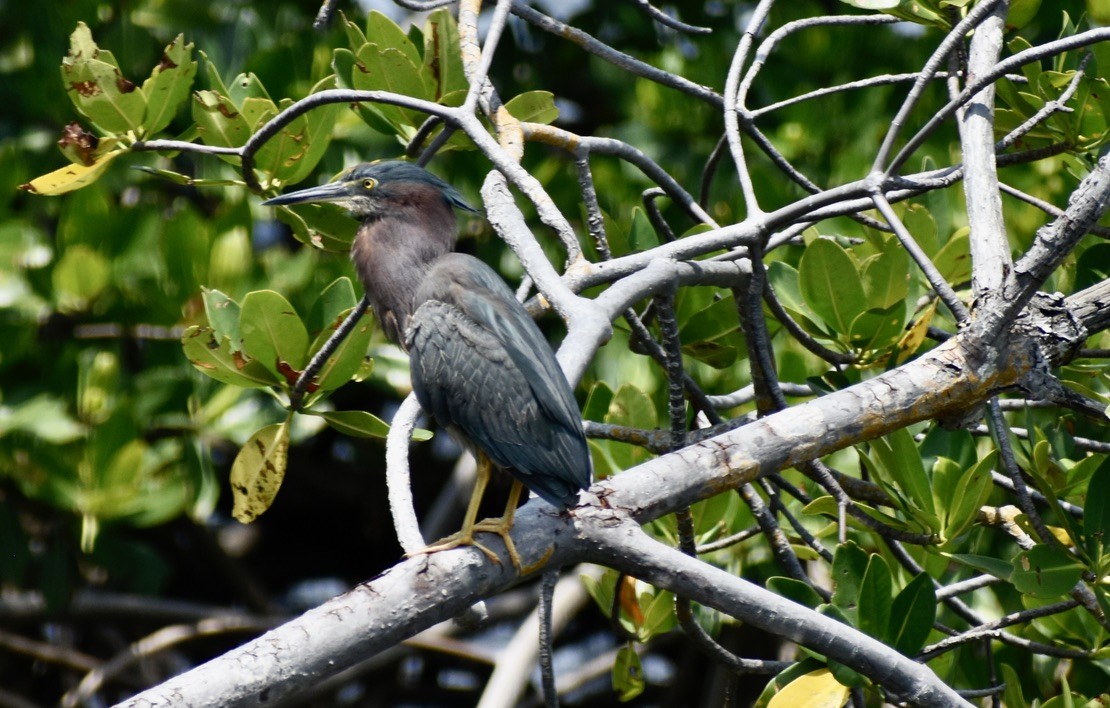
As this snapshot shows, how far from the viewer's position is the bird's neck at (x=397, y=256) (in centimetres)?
298

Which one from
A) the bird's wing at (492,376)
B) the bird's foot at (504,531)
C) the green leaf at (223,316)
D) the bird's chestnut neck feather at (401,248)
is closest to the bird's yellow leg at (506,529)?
the bird's foot at (504,531)

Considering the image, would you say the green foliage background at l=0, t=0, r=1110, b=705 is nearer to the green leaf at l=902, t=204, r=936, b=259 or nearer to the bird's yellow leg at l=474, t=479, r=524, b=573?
the green leaf at l=902, t=204, r=936, b=259

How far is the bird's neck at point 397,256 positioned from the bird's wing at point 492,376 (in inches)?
9.9

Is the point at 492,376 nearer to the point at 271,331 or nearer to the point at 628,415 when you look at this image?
the point at 271,331

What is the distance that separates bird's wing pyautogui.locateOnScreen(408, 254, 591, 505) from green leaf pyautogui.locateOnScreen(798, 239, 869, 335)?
670mm

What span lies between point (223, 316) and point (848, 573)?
139 cm

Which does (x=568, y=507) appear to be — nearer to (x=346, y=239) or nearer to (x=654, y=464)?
(x=654, y=464)

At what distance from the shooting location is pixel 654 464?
206 cm

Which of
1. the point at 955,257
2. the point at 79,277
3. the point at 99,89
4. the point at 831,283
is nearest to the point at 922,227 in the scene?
the point at 955,257

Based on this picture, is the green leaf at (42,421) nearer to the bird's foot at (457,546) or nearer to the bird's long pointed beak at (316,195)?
the bird's long pointed beak at (316,195)

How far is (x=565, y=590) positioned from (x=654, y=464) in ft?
8.23

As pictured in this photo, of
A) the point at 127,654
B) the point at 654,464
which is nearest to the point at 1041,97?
the point at 654,464

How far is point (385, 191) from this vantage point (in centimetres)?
315

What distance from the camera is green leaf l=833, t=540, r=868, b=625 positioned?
228 centimetres
